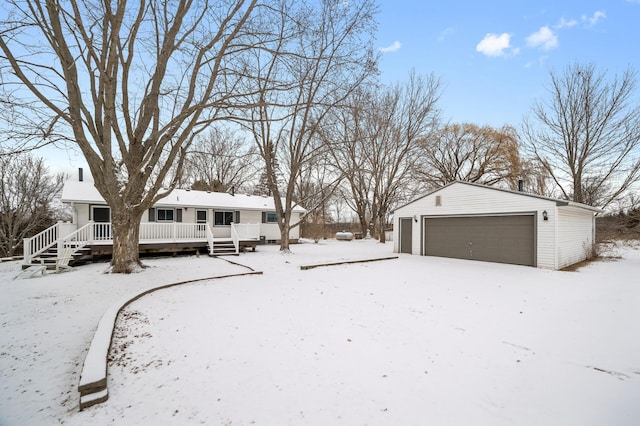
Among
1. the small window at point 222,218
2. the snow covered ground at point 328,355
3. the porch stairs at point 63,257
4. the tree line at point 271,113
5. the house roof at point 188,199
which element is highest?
the tree line at point 271,113

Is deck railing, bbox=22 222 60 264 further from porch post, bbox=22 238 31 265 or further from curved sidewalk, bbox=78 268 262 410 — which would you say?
curved sidewalk, bbox=78 268 262 410

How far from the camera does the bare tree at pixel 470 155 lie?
2241 centimetres

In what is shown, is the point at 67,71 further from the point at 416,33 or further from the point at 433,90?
the point at 433,90

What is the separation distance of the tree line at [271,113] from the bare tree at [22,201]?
32.1ft

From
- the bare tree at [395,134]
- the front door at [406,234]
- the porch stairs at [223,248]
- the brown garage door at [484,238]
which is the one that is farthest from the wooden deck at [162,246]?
the bare tree at [395,134]

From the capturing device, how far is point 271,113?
45.6 ft

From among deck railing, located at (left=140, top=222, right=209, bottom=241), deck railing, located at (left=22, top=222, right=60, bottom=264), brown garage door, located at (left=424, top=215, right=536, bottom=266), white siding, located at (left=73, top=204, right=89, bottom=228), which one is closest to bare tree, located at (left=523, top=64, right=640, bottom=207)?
brown garage door, located at (left=424, top=215, right=536, bottom=266)

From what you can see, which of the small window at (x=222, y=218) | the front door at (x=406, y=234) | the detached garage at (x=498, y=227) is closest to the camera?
the detached garage at (x=498, y=227)

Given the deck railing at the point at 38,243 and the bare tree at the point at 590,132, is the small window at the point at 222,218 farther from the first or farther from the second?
the bare tree at the point at 590,132

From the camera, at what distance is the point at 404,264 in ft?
36.4

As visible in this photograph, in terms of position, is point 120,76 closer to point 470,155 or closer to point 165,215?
point 165,215

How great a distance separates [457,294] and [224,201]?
14.3 meters

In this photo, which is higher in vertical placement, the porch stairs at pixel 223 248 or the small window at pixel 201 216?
the small window at pixel 201 216

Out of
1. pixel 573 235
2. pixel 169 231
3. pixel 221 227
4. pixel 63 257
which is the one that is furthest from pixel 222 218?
pixel 573 235
